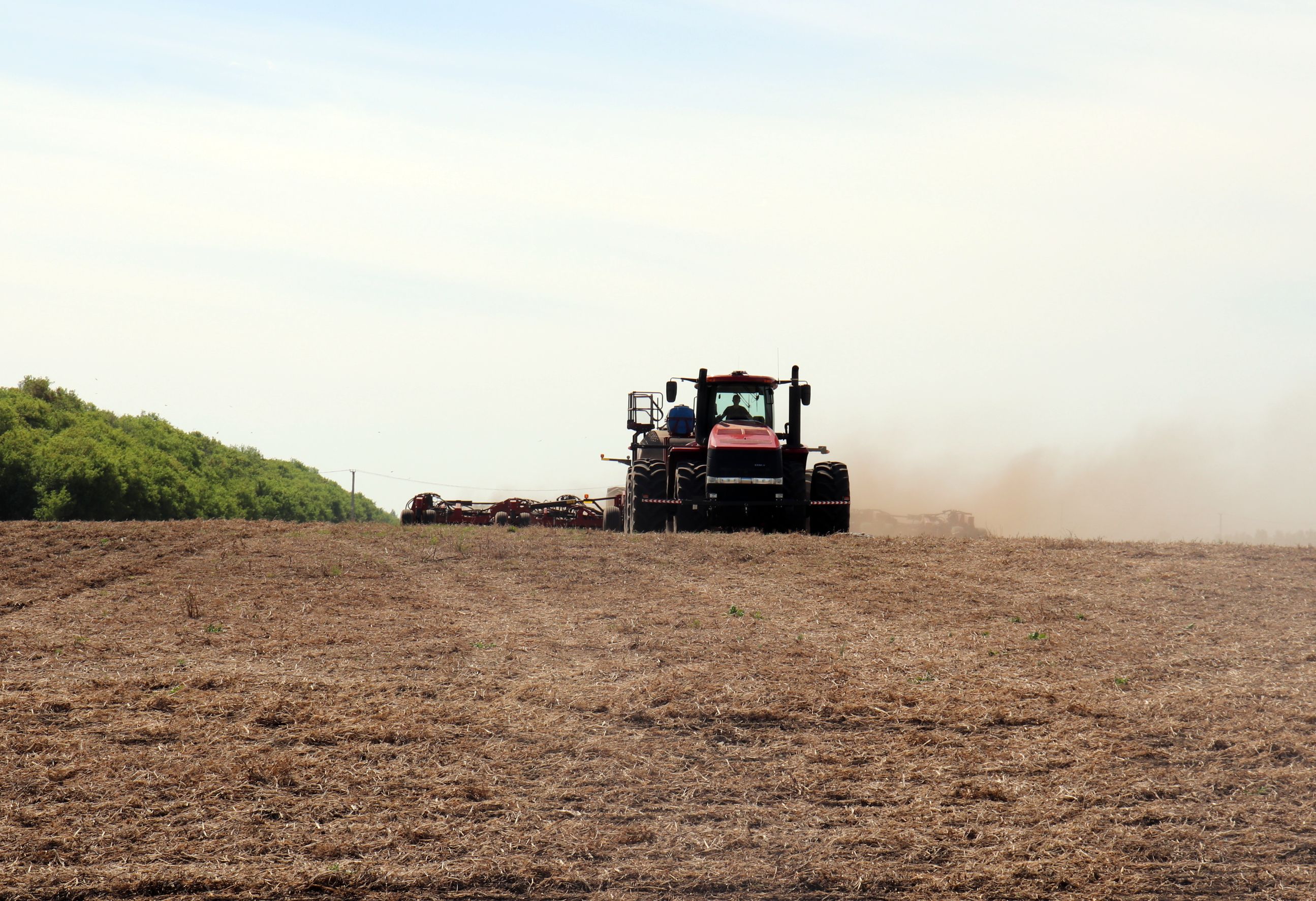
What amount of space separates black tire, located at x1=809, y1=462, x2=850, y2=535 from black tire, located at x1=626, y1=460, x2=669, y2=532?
117 inches

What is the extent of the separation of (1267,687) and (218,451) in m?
77.5

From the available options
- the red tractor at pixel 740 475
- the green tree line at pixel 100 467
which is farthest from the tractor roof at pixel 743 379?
the green tree line at pixel 100 467

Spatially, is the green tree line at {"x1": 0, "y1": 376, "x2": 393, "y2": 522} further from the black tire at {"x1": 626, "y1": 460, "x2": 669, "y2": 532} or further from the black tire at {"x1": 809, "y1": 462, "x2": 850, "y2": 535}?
the black tire at {"x1": 809, "y1": 462, "x2": 850, "y2": 535}

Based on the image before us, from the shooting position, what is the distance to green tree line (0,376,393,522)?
141ft

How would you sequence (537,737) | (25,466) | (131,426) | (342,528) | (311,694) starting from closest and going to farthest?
(537,737), (311,694), (342,528), (25,466), (131,426)

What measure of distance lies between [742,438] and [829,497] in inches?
96.9

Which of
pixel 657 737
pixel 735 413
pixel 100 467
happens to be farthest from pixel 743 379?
pixel 100 467

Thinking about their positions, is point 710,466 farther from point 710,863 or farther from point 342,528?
point 710,863

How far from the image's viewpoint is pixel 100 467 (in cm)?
4484

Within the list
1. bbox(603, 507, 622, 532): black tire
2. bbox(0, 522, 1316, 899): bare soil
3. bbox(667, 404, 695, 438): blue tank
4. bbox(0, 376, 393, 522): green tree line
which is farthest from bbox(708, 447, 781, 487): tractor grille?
bbox(0, 376, 393, 522): green tree line

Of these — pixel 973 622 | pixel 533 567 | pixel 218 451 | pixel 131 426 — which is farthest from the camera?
pixel 218 451

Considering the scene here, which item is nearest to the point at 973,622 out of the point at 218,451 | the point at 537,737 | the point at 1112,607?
the point at 1112,607

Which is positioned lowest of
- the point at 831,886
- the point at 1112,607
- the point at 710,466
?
the point at 831,886

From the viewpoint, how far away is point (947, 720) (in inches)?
348
